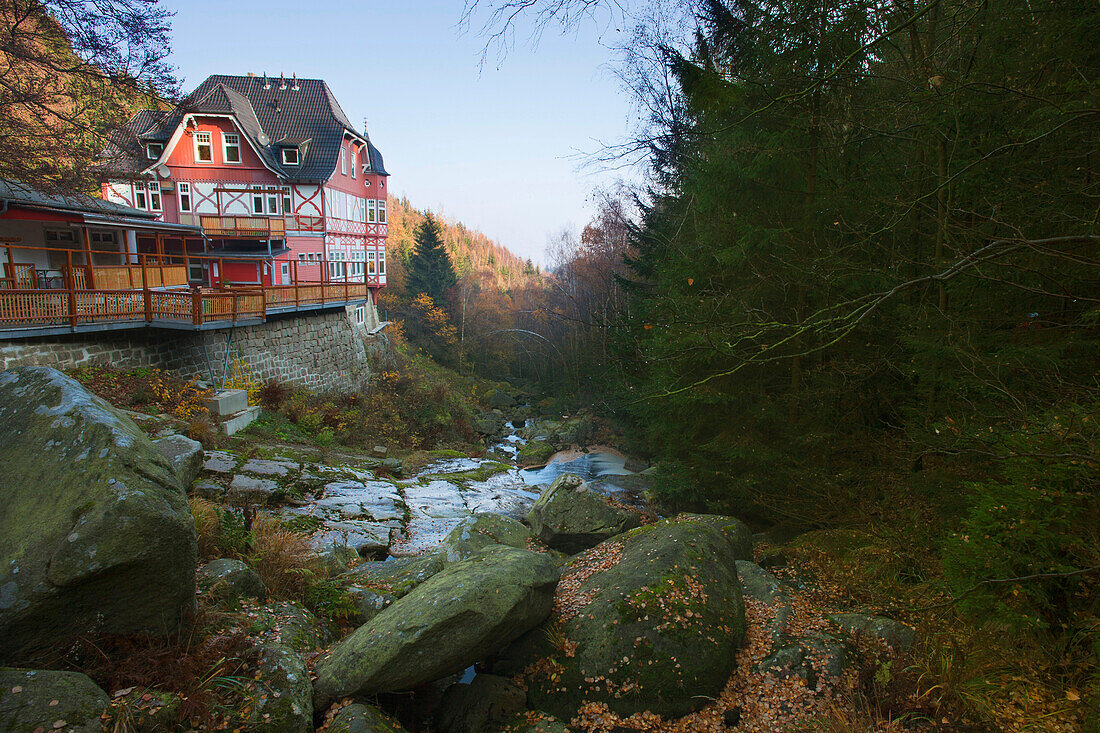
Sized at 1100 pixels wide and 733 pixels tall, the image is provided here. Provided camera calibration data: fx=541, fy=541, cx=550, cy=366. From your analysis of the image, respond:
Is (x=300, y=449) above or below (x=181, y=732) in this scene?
below

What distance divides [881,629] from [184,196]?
31.6 m

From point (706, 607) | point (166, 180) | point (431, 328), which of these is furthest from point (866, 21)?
point (431, 328)

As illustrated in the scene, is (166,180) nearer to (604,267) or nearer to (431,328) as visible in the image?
(431,328)

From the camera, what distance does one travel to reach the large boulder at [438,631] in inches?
181

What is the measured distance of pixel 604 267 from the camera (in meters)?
30.8

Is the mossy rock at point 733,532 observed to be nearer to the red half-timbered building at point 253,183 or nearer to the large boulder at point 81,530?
the large boulder at point 81,530

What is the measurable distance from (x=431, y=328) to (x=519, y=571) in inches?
1481

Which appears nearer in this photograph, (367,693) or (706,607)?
(367,693)

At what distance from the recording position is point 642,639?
534 centimetres

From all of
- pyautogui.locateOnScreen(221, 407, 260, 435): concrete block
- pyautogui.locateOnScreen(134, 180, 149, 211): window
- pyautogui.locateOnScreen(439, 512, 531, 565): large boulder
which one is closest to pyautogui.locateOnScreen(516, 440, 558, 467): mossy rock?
pyautogui.locateOnScreen(221, 407, 260, 435): concrete block

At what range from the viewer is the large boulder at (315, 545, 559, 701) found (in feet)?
15.1

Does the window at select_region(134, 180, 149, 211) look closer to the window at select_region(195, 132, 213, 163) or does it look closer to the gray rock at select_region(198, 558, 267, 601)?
the window at select_region(195, 132, 213, 163)

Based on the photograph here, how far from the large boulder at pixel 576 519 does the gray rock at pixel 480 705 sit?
18.4ft

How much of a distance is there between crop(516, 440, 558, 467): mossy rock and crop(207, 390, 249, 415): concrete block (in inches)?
422
